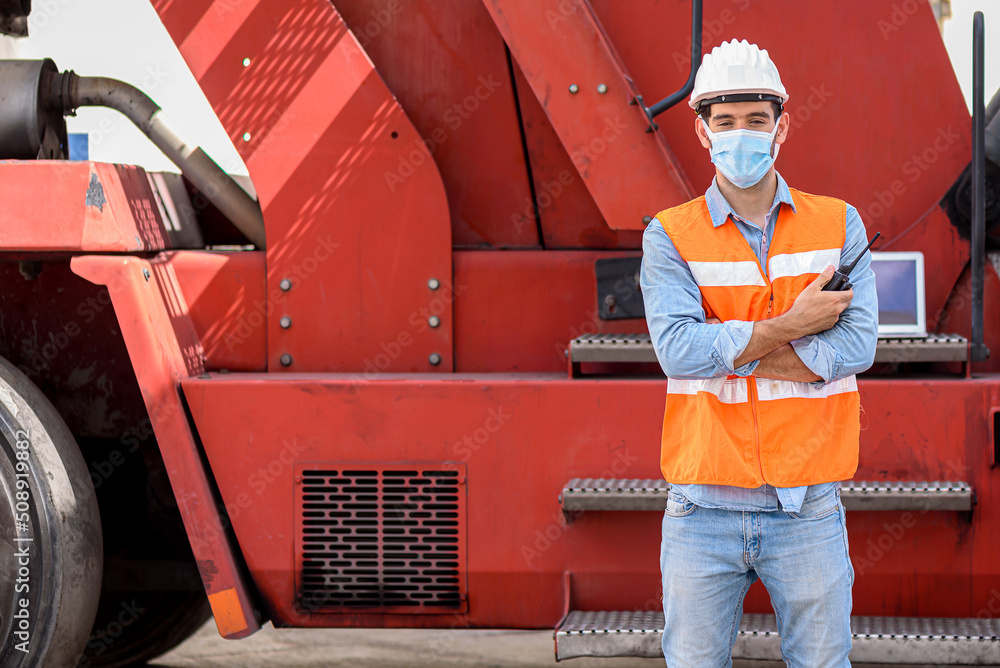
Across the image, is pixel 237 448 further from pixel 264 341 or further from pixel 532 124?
pixel 532 124

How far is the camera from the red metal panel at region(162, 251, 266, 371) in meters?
2.84

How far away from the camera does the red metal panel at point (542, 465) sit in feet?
8.17

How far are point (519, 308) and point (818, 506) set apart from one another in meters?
1.20

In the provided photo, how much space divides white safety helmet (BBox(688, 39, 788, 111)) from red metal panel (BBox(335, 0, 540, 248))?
1073mm

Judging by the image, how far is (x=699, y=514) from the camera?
1834mm

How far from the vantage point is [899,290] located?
2.58 meters

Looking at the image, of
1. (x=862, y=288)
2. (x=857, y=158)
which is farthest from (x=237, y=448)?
(x=857, y=158)

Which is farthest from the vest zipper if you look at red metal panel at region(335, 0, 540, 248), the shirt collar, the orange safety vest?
red metal panel at region(335, 0, 540, 248)

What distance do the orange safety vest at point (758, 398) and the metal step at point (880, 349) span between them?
0.60 meters

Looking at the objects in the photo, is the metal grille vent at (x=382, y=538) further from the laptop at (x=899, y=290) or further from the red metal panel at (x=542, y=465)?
the laptop at (x=899, y=290)

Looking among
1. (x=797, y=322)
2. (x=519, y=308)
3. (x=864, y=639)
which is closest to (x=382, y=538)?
(x=519, y=308)

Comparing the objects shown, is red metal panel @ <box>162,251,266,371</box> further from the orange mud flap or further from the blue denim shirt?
the blue denim shirt

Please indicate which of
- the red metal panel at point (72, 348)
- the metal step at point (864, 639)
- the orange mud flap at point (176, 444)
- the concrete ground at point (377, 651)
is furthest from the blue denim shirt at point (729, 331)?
the concrete ground at point (377, 651)

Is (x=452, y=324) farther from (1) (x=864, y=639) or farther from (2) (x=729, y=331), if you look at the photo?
(1) (x=864, y=639)
